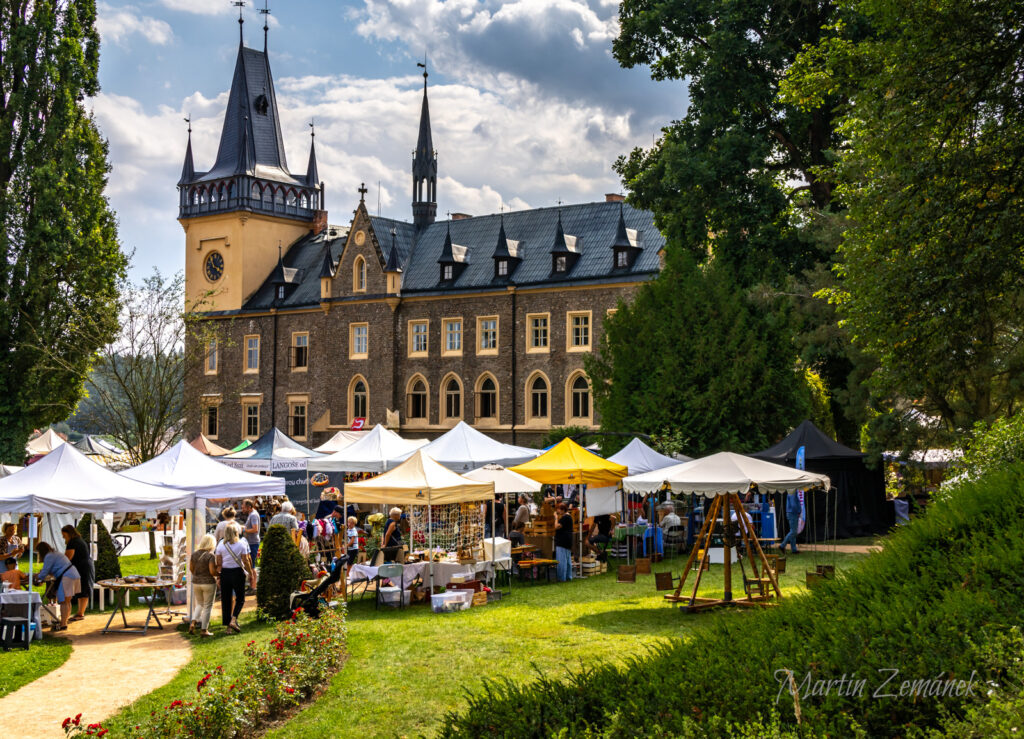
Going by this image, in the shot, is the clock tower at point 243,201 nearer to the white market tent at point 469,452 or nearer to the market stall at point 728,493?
the white market tent at point 469,452

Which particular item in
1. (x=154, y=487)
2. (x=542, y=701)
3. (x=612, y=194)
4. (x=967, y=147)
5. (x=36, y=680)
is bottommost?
(x=36, y=680)

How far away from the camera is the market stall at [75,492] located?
50.8ft

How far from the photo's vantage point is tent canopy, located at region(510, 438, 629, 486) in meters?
21.4

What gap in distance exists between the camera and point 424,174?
2226 inches

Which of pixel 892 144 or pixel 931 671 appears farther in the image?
pixel 892 144

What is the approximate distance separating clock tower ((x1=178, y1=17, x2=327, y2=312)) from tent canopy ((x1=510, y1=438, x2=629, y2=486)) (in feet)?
129

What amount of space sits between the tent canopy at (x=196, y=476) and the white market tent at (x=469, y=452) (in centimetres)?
671

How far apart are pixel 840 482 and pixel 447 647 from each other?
16.7m

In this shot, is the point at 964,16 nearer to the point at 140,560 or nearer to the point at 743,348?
the point at 743,348

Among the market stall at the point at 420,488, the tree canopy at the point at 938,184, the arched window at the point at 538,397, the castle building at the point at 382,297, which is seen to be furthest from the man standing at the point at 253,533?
the arched window at the point at 538,397

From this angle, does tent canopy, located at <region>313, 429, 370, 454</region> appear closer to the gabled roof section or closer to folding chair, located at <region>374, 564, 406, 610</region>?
folding chair, located at <region>374, 564, 406, 610</region>

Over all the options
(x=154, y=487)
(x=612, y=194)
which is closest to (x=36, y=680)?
(x=154, y=487)

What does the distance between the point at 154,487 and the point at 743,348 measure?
17488mm

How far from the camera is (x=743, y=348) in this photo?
28.9 metres
